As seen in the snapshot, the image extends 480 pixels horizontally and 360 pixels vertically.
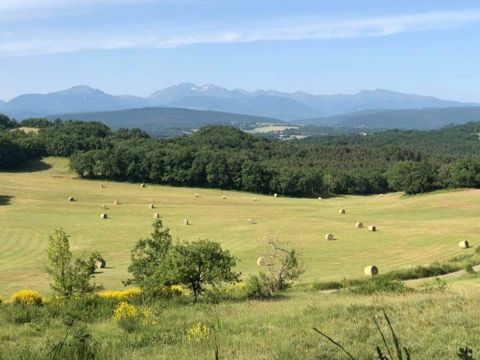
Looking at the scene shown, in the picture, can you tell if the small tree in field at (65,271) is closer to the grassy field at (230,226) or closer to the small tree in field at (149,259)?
the small tree in field at (149,259)

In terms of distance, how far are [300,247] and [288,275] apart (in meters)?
19.8

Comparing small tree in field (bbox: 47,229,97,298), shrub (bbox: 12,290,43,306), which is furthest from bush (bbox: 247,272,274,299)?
shrub (bbox: 12,290,43,306)

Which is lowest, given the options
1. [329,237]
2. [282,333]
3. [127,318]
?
[329,237]

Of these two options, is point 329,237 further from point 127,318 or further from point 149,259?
point 127,318

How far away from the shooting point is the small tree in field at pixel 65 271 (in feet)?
66.7

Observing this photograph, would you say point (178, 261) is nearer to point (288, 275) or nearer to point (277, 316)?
point (288, 275)

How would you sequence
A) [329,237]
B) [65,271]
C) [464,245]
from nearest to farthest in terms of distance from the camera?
1. [65,271]
2. [464,245]
3. [329,237]

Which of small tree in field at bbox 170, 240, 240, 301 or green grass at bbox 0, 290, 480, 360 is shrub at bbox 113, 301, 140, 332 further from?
small tree in field at bbox 170, 240, 240, 301

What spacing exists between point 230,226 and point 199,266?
34635 mm

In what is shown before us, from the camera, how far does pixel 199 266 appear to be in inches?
752

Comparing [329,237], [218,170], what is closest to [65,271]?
[329,237]

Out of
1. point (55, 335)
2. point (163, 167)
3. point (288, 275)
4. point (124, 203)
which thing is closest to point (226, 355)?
point (55, 335)

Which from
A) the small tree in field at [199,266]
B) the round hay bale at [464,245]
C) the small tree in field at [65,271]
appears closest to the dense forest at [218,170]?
the round hay bale at [464,245]

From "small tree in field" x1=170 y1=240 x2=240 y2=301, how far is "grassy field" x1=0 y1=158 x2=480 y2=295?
35.7ft
